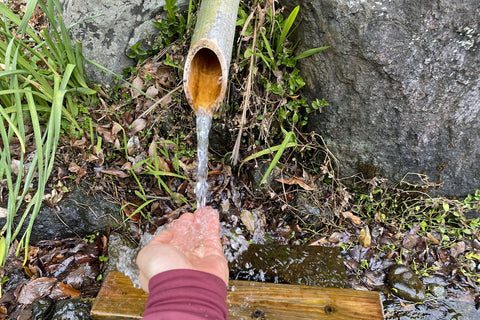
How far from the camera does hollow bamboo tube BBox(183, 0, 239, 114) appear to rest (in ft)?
6.40

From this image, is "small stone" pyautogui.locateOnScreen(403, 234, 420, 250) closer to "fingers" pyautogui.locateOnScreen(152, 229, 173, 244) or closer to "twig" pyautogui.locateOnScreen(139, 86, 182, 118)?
"fingers" pyautogui.locateOnScreen(152, 229, 173, 244)

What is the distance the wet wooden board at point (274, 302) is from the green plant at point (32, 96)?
2.19ft

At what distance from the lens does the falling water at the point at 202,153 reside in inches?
91.3

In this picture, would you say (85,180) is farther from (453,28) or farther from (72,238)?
(453,28)

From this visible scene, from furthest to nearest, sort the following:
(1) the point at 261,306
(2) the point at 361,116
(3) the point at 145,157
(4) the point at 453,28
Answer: (3) the point at 145,157
(2) the point at 361,116
(4) the point at 453,28
(1) the point at 261,306

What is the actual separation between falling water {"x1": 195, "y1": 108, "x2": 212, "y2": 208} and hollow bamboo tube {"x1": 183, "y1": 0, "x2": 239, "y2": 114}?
0.36 feet

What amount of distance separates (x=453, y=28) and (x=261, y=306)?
2.35 metres

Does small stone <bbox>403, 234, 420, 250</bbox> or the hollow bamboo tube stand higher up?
the hollow bamboo tube

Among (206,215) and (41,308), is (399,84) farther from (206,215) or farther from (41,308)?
(41,308)

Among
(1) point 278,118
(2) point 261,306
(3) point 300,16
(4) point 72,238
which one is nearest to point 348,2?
(3) point 300,16

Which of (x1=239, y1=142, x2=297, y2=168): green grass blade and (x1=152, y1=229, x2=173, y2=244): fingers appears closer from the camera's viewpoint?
(x1=152, y1=229, x2=173, y2=244): fingers

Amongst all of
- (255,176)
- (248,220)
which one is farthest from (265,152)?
(248,220)

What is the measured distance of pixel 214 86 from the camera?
2.18 m

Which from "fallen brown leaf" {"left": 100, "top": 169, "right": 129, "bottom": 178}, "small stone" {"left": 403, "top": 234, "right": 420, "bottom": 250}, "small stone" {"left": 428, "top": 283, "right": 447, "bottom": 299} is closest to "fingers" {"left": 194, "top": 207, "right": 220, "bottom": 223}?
"fallen brown leaf" {"left": 100, "top": 169, "right": 129, "bottom": 178}
